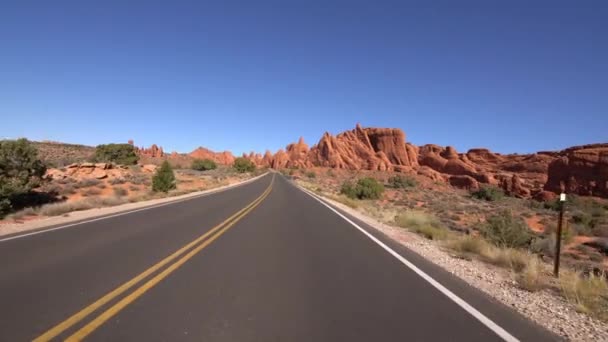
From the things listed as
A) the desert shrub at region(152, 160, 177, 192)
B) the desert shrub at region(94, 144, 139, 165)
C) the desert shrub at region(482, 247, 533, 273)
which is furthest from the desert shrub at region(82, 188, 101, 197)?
the desert shrub at region(94, 144, 139, 165)

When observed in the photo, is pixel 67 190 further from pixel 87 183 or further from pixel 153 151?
pixel 153 151

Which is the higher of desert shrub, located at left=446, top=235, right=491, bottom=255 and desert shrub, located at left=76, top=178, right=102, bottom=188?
desert shrub, located at left=446, top=235, right=491, bottom=255

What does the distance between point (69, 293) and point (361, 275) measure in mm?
4340

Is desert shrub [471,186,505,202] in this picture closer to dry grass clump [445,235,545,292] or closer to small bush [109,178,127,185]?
dry grass clump [445,235,545,292]

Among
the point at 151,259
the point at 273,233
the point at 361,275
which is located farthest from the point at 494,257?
the point at 151,259

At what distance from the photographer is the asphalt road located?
418 centimetres

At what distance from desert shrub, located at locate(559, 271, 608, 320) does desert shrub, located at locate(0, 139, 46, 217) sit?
21.2 meters

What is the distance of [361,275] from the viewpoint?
6.75m

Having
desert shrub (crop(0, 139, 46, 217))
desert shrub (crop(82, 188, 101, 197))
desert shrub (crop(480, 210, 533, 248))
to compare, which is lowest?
desert shrub (crop(82, 188, 101, 197))

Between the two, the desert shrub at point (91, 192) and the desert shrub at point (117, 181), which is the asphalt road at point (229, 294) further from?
the desert shrub at point (117, 181)

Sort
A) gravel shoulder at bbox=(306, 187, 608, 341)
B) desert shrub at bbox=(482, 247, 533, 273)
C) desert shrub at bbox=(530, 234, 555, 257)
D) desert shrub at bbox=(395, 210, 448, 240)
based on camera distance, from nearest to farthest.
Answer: gravel shoulder at bbox=(306, 187, 608, 341), desert shrub at bbox=(482, 247, 533, 273), desert shrub at bbox=(395, 210, 448, 240), desert shrub at bbox=(530, 234, 555, 257)

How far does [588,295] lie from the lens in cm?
612

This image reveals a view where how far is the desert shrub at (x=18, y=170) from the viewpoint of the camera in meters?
19.1

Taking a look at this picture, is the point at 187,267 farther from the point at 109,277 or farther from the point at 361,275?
the point at 361,275
